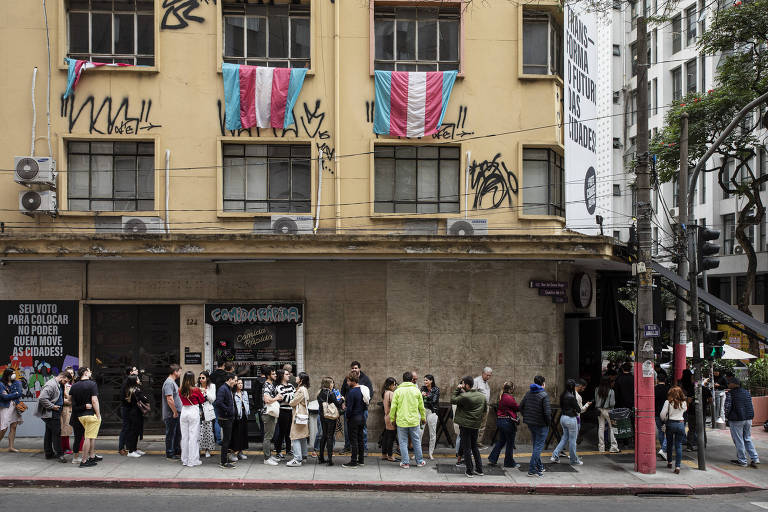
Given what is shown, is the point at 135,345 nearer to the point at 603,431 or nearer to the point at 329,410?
the point at 329,410

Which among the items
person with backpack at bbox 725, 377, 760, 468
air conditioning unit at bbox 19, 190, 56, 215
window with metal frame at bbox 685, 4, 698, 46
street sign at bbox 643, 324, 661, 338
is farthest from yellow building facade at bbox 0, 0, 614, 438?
window with metal frame at bbox 685, 4, 698, 46

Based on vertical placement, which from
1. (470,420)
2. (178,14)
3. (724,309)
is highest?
(178,14)

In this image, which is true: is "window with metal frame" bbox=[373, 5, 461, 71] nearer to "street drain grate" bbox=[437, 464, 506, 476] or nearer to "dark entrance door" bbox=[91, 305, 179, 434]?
"dark entrance door" bbox=[91, 305, 179, 434]

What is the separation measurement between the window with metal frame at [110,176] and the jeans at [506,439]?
9.08 metres

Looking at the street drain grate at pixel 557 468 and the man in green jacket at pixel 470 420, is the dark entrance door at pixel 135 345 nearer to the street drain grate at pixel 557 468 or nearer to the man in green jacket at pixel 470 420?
the man in green jacket at pixel 470 420

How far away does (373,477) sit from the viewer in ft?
42.0

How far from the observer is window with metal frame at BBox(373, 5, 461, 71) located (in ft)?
54.8

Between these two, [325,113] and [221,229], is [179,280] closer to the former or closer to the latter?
[221,229]

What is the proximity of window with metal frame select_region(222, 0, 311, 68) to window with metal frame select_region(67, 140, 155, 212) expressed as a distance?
306cm

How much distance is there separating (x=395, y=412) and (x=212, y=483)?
3.55 meters

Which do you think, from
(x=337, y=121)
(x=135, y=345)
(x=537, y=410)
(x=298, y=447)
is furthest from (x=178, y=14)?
(x=537, y=410)

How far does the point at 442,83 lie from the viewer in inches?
643

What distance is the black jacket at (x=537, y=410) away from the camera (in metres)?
13.2

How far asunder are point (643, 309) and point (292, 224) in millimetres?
7592
